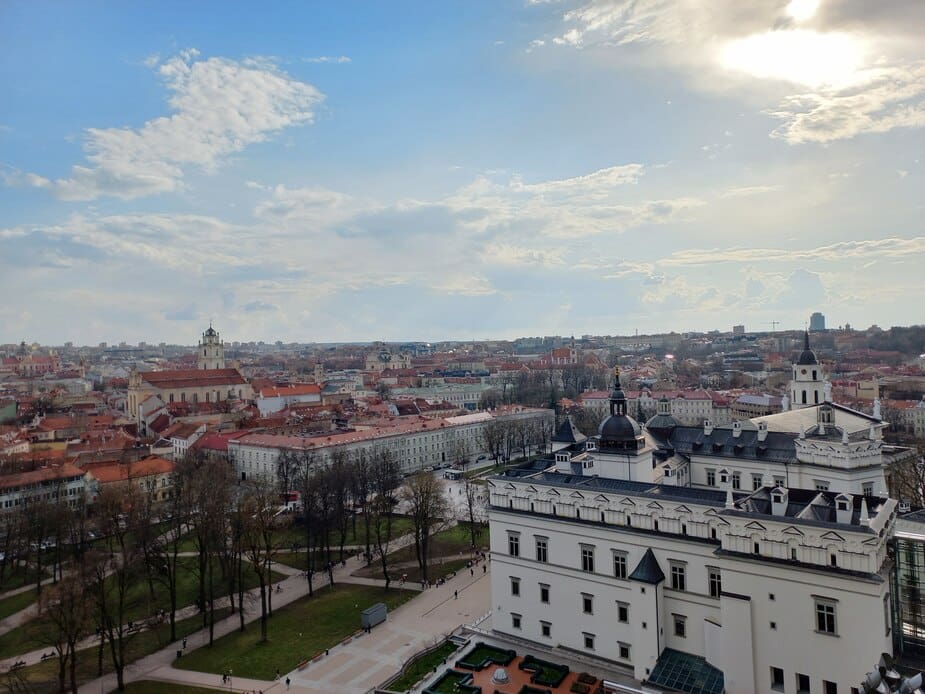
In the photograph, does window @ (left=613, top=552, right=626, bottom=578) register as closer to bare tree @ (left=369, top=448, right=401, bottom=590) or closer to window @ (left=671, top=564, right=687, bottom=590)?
window @ (left=671, top=564, right=687, bottom=590)

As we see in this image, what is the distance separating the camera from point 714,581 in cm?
2948

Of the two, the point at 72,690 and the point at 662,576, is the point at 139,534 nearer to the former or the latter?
the point at 72,690

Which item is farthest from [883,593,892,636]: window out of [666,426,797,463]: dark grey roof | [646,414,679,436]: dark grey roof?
[646,414,679,436]: dark grey roof

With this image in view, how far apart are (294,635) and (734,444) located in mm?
31725

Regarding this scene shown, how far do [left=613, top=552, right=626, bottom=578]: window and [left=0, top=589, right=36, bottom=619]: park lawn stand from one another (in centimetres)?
4148

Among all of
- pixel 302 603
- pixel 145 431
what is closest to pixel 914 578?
pixel 302 603

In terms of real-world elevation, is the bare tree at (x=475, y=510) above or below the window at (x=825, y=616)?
below

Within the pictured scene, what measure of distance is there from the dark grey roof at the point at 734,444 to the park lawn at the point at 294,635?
22554mm

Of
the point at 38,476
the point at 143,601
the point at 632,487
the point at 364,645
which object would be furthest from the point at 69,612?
the point at 38,476

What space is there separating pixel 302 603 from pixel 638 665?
2440cm

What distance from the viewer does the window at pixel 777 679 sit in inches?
1034

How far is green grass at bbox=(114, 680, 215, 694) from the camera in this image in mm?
34375

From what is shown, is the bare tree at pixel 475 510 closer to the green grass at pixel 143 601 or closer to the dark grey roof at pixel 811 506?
the green grass at pixel 143 601

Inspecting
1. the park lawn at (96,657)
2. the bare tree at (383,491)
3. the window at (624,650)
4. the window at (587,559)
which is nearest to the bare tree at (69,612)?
the park lawn at (96,657)
